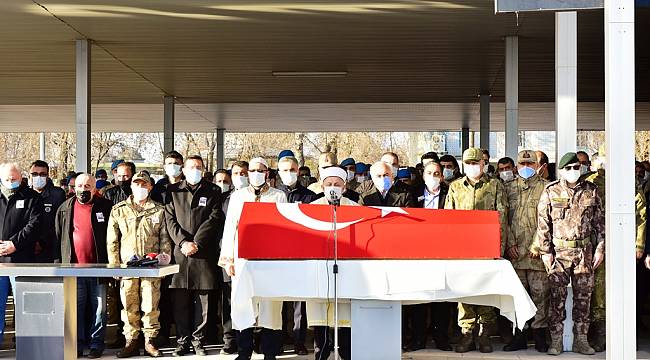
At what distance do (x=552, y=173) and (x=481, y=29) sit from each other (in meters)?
3.98

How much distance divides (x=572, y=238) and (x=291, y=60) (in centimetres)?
1033

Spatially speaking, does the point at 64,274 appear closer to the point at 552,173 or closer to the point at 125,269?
the point at 125,269

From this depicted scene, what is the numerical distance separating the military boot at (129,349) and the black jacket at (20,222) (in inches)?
54.5

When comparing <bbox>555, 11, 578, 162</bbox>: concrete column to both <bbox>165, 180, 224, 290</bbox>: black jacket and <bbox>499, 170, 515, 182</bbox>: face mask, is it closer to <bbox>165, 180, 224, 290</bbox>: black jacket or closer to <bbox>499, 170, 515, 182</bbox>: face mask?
<bbox>499, 170, 515, 182</bbox>: face mask

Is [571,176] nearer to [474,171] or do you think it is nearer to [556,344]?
[474,171]

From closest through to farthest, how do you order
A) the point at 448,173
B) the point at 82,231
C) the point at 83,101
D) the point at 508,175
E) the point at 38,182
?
the point at 82,231 < the point at 38,182 < the point at 508,175 < the point at 448,173 < the point at 83,101

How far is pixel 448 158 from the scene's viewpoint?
1126 cm

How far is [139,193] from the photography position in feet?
29.9

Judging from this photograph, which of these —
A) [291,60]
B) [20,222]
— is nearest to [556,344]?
[20,222]

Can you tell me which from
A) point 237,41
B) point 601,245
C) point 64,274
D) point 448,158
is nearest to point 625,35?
point 601,245

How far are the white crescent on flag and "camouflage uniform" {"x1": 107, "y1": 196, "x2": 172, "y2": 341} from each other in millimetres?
2614

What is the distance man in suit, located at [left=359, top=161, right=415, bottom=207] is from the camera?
9219mm

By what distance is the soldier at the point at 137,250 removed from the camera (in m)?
9.09

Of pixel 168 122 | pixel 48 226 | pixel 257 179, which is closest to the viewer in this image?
pixel 257 179
